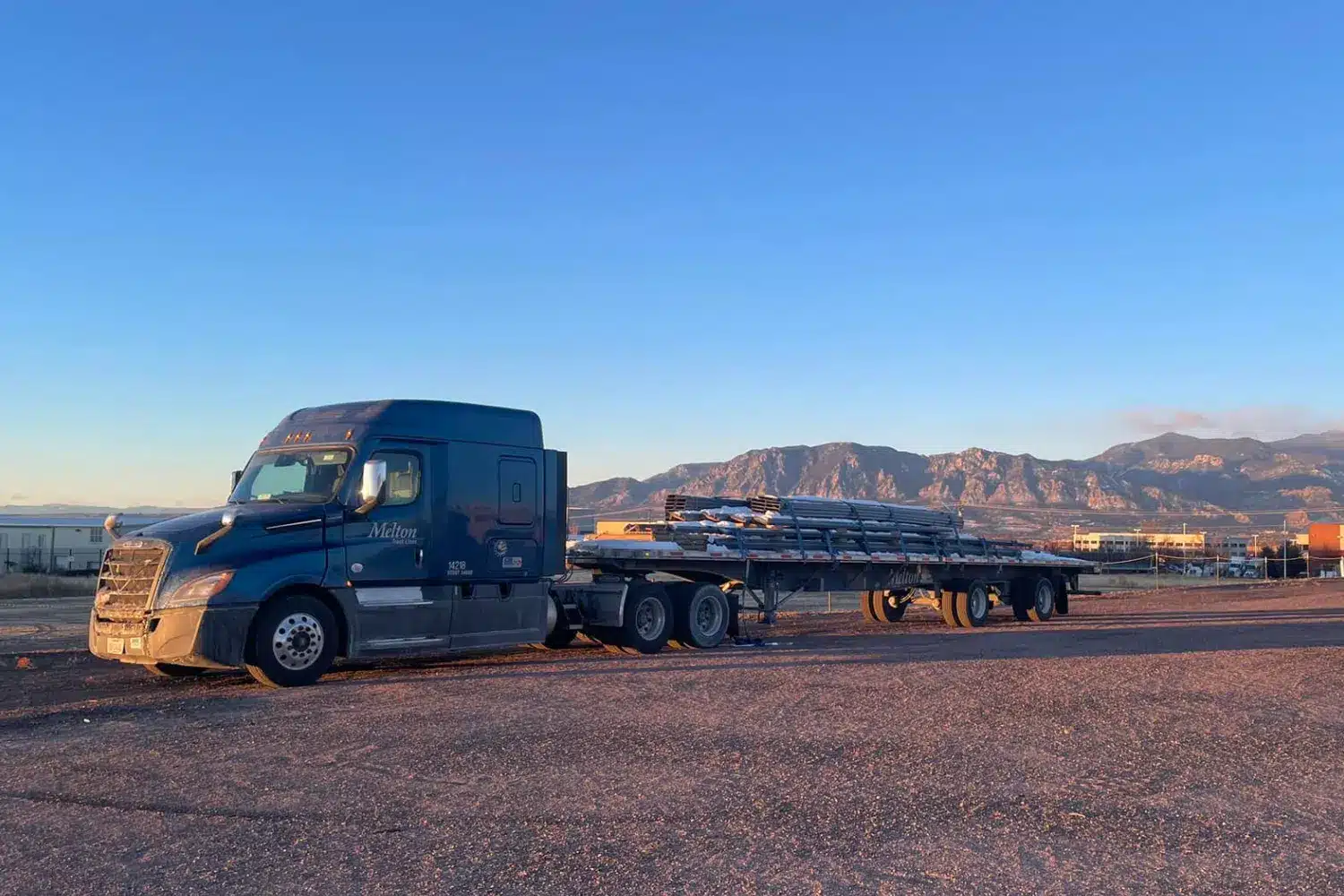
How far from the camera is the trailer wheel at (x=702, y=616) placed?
17.0 metres

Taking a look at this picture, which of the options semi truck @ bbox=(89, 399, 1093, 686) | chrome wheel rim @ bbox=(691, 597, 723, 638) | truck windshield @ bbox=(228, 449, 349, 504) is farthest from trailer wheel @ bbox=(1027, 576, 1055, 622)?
truck windshield @ bbox=(228, 449, 349, 504)

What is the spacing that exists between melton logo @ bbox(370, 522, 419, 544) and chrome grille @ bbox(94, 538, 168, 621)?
2201mm

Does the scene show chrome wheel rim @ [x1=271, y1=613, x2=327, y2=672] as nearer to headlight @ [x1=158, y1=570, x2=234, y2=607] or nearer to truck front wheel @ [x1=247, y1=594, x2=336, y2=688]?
truck front wheel @ [x1=247, y1=594, x2=336, y2=688]

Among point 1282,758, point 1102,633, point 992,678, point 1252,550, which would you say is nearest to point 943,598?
point 1102,633

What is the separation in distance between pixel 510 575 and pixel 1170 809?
29.7 feet

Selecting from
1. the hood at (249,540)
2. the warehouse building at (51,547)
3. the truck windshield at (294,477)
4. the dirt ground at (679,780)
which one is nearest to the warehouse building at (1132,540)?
the warehouse building at (51,547)

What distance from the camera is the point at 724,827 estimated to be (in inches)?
254

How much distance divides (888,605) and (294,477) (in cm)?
1466

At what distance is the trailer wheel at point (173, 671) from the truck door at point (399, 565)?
217cm

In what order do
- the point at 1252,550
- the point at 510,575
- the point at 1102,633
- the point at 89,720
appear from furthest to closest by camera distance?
the point at 1252,550 → the point at 1102,633 → the point at 510,575 → the point at 89,720

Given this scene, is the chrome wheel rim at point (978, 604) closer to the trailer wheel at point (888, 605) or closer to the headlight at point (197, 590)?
the trailer wheel at point (888, 605)

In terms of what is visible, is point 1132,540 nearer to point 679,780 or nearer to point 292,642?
point 292,642

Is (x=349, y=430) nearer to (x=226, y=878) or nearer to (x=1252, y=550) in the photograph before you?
(x=226, y=878)

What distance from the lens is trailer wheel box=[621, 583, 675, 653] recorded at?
16.1m
